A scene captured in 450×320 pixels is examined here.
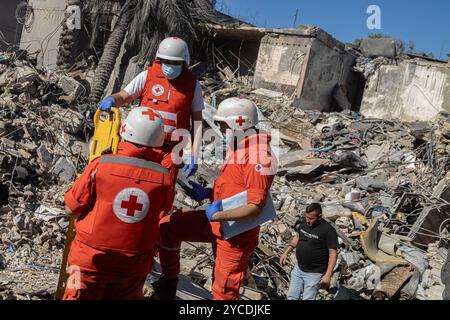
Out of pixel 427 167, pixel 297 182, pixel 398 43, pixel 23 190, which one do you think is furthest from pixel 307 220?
pixel 398 43

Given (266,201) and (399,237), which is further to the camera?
(399,237)

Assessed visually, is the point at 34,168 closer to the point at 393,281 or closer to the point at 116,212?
the point at 116,212

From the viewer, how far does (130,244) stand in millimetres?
2773

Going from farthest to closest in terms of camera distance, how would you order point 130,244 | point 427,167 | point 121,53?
point 121,53 → point 427,167 → point 130,244

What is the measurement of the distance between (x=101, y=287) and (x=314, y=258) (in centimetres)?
247

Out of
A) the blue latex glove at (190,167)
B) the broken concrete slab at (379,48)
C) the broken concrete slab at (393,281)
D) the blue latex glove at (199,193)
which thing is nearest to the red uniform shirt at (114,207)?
the blue latex glove at (199,193)

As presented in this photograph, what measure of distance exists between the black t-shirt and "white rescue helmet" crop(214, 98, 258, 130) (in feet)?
6.20

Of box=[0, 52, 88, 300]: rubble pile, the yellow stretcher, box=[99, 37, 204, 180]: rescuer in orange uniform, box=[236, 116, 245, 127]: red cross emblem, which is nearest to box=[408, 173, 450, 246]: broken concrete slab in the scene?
box=[99, 37, 204, 180]: rescuer in orange uniform

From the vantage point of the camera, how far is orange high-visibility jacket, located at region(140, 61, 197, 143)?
4113 millimetres

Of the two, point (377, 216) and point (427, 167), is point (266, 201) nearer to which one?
point (377, 216)

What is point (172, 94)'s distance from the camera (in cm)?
415

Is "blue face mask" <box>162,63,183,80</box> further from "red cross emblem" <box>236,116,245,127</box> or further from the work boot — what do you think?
the work boot

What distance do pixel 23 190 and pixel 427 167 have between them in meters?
7.07

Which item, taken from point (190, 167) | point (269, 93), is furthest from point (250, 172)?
point (269, 93)
